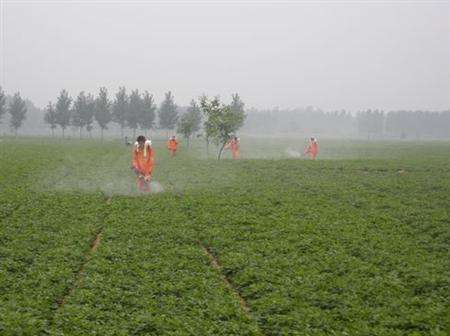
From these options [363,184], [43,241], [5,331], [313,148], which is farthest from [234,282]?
[313,148]

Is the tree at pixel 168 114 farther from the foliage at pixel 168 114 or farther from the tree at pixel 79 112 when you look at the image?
the tree at pixel 79 112

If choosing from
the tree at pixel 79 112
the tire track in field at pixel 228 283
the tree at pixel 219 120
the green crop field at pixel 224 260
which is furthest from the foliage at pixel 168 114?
the tire track in field at pixel 228 283

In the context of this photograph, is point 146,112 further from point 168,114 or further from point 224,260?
point 224,260

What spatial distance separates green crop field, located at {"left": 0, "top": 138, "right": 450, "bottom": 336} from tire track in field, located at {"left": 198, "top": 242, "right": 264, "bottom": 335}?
72 mm

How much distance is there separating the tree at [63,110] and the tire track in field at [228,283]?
9455cm

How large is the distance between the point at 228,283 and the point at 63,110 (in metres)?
99.8

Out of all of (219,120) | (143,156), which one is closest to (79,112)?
(219,120)

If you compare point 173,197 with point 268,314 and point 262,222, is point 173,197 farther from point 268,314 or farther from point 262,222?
point 268,314

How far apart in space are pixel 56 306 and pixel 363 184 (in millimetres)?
23381

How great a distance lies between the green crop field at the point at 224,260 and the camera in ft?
38.1

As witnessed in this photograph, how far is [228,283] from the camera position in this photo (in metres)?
14.4

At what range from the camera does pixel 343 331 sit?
437 inches

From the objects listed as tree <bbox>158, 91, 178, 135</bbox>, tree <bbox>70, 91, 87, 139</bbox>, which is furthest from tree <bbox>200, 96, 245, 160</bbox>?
tree <bbox>70, 91, 87, 139</bbox>

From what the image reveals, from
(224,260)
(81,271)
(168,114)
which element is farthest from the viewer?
(168,114)
